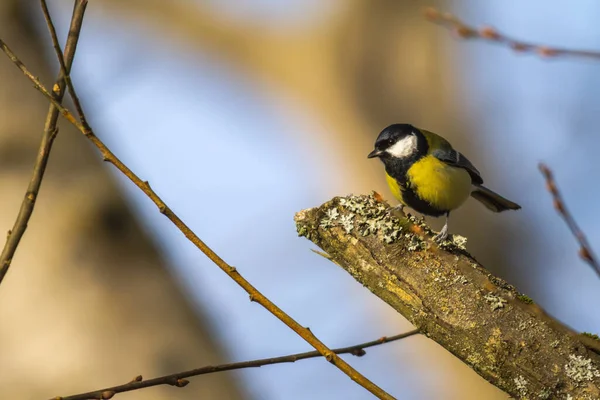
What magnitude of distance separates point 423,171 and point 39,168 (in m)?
1.60

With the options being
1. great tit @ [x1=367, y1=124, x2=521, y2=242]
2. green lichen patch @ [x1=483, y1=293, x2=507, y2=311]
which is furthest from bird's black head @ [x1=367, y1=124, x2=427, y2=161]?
green lichen patch @ [x1=483, y1=293, x2=507, y2=311]

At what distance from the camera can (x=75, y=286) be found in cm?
229

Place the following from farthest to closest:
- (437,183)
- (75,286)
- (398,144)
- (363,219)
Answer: (398,144), (437,183), (75,286), (363,219)

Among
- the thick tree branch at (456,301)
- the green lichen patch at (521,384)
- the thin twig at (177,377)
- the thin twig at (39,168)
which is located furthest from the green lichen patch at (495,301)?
the thin twig at (39,168)

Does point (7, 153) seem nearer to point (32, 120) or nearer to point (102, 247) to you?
point (32, 120)

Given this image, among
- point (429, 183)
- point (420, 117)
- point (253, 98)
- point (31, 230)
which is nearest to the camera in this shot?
point (31, 230)

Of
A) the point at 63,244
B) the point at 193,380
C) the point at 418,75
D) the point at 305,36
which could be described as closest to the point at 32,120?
the point at 63,244

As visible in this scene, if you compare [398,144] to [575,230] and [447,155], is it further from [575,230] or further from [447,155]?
[575,230]

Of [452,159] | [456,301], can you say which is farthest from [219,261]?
[452,159]

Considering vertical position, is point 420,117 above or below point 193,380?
above

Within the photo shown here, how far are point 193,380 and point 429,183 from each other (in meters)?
1.18

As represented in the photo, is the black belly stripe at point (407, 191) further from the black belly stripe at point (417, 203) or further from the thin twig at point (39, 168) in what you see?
the thin twig at point (39, 168)

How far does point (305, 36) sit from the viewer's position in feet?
17.5

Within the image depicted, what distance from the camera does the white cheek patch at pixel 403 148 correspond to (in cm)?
270
